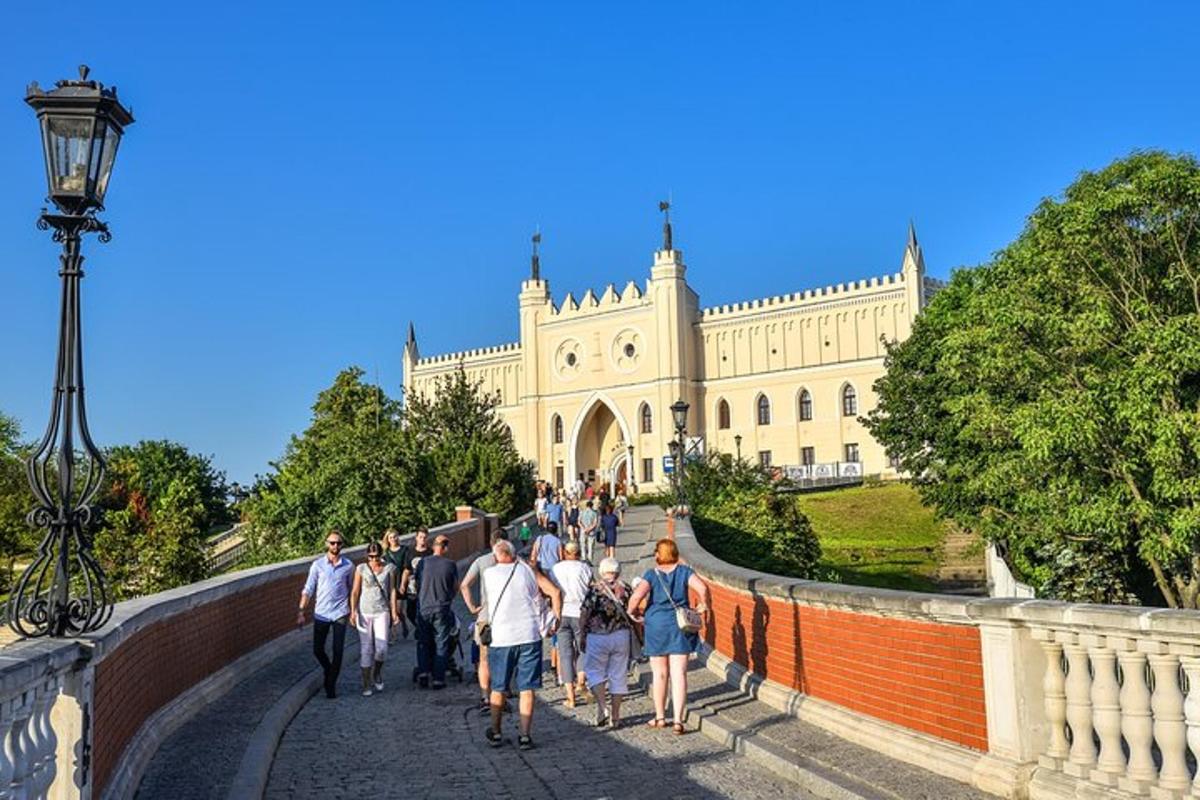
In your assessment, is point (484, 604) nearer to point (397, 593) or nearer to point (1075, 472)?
point (397, 593)

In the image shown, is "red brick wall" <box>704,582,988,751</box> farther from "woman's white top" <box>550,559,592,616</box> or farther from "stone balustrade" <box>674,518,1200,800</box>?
"woman's white top" <box>550,559,592,616</box>

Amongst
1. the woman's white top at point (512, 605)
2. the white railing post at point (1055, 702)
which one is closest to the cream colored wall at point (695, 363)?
the woman's white top at point (512, 605)

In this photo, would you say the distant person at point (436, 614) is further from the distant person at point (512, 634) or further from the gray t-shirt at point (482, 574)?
the distant person at point (512, 634)

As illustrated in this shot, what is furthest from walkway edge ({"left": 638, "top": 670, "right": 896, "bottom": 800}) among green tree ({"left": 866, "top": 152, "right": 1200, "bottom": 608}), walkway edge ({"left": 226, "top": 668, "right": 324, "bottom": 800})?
green tree ({"left": 866, "top": 152, "right": 1200, "bottom": 608})

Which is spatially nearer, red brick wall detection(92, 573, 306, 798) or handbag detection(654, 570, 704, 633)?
red brick wall detection(92, 573, 306, 798)

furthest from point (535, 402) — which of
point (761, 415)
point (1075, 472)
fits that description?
point (1075, 472)

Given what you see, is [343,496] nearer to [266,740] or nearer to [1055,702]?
[266,740]

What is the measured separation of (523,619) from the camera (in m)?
9.34

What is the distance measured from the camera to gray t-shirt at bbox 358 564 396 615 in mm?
12141

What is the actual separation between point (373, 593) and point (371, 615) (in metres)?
0.31

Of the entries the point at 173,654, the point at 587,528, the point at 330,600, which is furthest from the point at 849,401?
the point at 173,654

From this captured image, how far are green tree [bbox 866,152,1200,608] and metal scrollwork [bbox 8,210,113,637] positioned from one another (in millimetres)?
18486

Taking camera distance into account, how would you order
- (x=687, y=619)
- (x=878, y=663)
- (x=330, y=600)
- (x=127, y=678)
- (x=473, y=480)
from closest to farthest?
(x=127, y=678)
(x=878, y=663)
(x=687, y=619)
(x=330, y=600)
(x=473, y=480)

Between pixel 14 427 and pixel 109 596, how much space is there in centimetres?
6997
